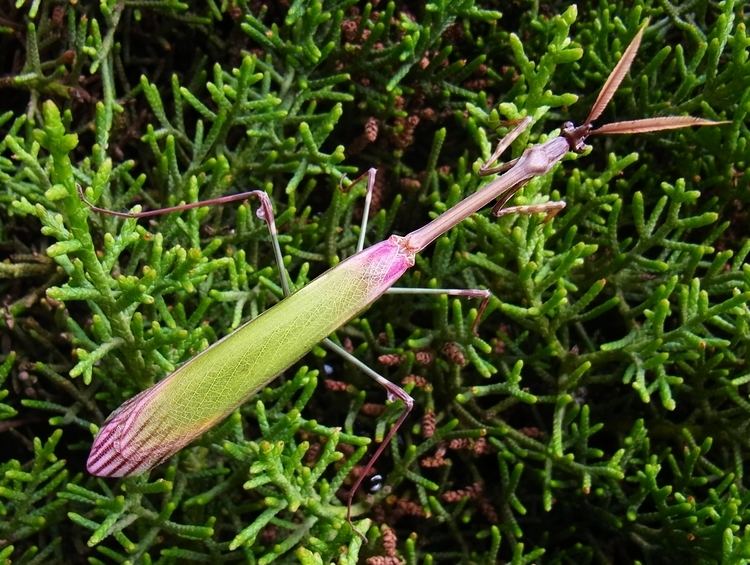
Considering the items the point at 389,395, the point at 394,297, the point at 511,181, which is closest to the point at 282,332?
the point at 389,395

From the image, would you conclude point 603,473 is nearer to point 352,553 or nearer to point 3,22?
point 352,553

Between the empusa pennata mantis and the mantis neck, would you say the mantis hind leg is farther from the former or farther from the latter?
the mantis neck

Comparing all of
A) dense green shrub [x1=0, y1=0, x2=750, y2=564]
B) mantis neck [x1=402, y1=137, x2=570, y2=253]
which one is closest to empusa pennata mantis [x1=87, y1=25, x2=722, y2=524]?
mantis neck [x1=402, y1=137, x2=570, y2=253]

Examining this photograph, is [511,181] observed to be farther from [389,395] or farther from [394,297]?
[389,395]

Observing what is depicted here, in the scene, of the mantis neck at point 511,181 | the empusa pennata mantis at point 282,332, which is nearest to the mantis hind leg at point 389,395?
the empusa pennata mantis at point 282,332

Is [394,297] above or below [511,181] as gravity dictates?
below

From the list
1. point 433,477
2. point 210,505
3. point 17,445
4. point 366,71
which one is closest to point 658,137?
point 366,71
